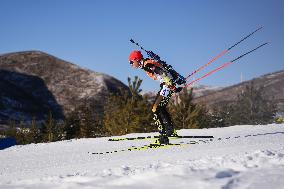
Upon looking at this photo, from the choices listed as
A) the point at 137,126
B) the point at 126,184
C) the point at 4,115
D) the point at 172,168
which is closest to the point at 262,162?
the point at 172,168

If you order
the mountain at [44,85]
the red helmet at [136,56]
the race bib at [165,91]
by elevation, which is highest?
the mountain at [44,85]

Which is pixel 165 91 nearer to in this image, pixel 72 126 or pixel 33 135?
pixel 72 126

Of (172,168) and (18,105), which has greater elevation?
(18,105)

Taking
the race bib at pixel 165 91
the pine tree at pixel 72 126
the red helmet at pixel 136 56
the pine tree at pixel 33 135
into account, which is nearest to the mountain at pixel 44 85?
the pine tree at pixel 33 135

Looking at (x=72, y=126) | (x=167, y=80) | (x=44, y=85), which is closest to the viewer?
(x=167, y=80)

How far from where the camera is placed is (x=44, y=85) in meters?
107

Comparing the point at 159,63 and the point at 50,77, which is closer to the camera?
the point at 159,63

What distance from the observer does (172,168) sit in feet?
12.6

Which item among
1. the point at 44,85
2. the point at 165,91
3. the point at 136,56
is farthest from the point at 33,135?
the point at 44,85

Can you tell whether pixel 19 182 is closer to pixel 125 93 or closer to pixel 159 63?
pixel 159 63

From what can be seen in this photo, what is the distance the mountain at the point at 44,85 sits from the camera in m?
93.2

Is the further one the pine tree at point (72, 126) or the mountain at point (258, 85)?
the mountain at point (258, 85)

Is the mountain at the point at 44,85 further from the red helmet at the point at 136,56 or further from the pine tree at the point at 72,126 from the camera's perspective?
the red helmet at the point at 136,56

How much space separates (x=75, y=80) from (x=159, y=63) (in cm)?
10087
